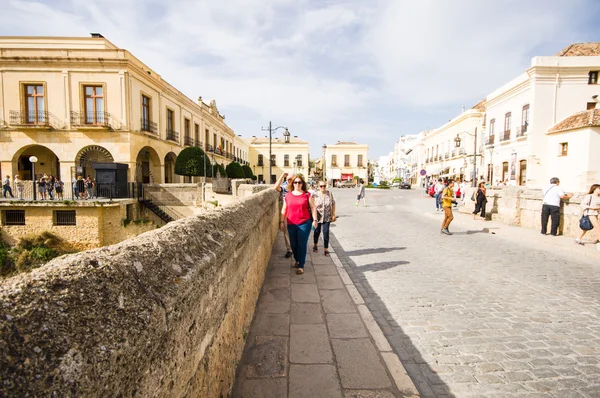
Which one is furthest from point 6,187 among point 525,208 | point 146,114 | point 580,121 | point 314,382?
point 580,121

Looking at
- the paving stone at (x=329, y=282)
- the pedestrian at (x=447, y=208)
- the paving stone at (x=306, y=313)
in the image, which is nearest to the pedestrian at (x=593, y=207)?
the pedestrian at (x=447, y=208)

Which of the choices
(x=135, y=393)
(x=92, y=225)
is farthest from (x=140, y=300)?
(x=92, y=225)

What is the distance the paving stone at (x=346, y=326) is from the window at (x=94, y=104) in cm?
2165

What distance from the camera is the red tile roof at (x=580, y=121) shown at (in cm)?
1959

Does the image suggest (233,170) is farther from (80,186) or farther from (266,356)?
(266,356)

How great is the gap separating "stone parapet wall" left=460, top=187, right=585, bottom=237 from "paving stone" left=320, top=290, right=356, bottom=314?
859cm

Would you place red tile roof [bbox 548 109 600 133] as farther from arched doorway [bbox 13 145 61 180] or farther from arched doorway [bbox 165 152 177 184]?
arched doorway [bbox 13 145 61 180]

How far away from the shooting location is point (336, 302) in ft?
14.8

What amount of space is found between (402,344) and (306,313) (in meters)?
1.21

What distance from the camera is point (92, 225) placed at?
1745cm

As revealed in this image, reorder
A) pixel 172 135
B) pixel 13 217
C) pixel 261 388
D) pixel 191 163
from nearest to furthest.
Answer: pixel 261 388, pixel 13 217, pixel 191 163, pixel 172 135

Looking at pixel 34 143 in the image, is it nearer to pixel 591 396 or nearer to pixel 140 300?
pixel 140 300

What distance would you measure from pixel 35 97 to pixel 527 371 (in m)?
26.3

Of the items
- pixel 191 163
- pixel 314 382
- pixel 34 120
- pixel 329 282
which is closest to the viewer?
pixel 314 382
